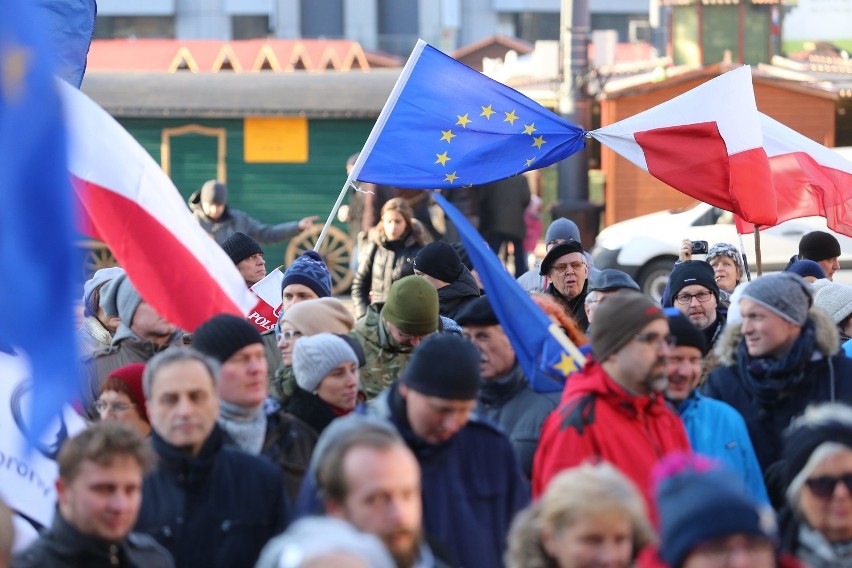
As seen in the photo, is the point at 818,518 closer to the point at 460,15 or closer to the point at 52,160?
the point at 52,160

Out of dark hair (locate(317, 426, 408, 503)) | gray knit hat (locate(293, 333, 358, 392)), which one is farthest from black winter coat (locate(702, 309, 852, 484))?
dark hair (locate(317, 426, 408, 503))

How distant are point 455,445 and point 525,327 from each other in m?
1.21

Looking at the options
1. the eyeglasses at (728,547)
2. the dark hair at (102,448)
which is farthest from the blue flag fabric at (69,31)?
the eyeglasses at (728,547)

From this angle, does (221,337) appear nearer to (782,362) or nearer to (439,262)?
(782,362)

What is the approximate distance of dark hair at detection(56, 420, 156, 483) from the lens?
4559mm

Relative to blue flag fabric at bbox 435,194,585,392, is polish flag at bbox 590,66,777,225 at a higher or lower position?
higher

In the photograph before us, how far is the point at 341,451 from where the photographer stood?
4.33m

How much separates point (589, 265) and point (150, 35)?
48.5 meters

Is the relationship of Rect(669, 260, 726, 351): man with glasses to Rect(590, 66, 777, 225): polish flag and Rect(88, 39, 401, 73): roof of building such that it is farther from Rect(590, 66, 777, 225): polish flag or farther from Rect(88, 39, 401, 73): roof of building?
Rect(88, 39, 401, 73): roof of building

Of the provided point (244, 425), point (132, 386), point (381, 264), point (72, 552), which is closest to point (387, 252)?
point (381, 264)

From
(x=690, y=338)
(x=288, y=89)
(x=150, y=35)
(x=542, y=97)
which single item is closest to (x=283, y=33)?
(x=150, y=35)

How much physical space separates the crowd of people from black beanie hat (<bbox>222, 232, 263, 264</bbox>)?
5.25ft

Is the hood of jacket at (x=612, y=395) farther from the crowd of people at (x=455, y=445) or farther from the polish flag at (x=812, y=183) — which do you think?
the polish flag at (x=812, y=183)

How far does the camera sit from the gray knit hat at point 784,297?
639 centimetres
